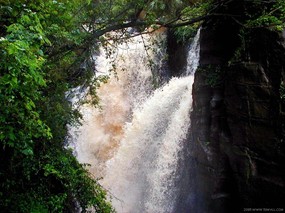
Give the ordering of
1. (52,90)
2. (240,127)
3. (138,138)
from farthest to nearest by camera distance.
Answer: (138,138) < (52,90) < (240,127)

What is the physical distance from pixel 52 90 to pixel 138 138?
16.8 ft

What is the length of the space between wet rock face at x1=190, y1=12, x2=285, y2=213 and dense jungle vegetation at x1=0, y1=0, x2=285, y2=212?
899 mm

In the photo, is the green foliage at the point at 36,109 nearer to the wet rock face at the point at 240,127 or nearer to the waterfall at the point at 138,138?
the waterfall at the point at 138,138

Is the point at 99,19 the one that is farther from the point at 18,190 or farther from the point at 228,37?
the point at 18,190

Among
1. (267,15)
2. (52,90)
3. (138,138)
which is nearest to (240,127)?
(267,15)

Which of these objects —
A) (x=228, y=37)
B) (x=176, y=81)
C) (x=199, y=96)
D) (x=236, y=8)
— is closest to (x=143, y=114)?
(x=176, y=81)

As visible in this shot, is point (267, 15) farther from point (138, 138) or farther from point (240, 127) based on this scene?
point (138, 138)

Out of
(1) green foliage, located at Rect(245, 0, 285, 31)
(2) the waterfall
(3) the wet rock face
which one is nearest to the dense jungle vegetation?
(1) green foliage, located at Rect(245, 0, 285, 31)

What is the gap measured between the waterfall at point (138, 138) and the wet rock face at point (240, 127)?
1.45m

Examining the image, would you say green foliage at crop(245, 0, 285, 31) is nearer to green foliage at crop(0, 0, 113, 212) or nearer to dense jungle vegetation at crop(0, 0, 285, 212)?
dense jungle vegetation at crop(0, 0, 285, 212)

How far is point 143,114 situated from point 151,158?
2.14 m

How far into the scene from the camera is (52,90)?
6.15 metres

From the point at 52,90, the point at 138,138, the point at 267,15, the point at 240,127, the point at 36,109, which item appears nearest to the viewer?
the point at 36,109

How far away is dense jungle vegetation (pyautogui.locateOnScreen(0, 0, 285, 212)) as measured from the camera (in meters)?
3.24
